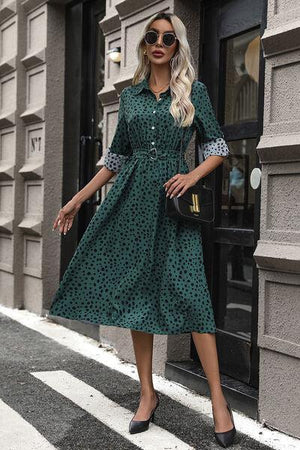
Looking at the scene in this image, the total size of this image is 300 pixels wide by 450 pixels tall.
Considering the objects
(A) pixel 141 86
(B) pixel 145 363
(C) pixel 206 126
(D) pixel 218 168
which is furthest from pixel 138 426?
(D) pixel 218 168

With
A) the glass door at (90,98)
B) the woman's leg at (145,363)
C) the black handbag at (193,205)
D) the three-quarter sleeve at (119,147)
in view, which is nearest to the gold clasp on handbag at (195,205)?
the black handbag at (193,205)

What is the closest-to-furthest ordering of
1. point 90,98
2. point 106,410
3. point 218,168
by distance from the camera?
point 106,410
point 218,168
point 90,98

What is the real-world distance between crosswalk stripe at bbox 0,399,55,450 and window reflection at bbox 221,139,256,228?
170 centimetres

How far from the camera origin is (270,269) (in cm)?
386

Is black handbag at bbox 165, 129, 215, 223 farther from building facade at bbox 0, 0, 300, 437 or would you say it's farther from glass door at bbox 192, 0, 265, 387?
glass door at bbox 192, 0, 265, 387

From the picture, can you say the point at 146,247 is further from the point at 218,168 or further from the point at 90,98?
the point at 90,98

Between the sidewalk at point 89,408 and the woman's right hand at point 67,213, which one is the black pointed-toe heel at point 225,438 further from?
the woman's right hand at point 67,213

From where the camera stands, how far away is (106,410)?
13.6 feet

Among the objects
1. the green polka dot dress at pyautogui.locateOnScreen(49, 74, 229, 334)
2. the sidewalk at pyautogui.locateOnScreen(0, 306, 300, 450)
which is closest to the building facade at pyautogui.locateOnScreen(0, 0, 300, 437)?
the sidewalk at pyautogui.locateOnScreen(0, 306, 300, 450)

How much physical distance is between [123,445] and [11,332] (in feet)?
10.2

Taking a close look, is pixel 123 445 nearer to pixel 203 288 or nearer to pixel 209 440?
pixel 209 440

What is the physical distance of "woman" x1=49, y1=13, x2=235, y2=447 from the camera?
3652 mm

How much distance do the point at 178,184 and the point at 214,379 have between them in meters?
0.91

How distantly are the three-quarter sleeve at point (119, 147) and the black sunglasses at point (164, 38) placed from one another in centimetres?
33
